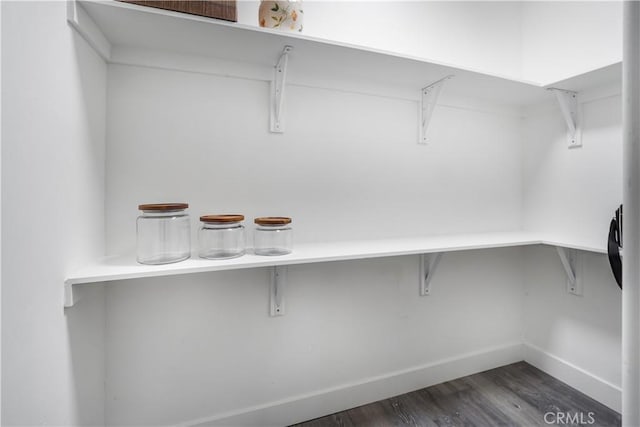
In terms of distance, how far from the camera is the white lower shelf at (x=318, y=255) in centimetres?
91

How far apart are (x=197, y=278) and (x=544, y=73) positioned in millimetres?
2259

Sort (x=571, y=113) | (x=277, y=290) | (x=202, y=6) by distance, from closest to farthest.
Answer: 1. (x=202, y=6)
2. (x=277, y=290)
3. (x=571, y=113)

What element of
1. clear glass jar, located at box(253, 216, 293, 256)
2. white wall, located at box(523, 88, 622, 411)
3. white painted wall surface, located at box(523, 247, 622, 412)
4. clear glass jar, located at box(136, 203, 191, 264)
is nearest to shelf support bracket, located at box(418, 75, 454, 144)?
white wall, located at box(523, 88, 622, 411)

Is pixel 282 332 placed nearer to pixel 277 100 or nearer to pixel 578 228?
pixel 277 100

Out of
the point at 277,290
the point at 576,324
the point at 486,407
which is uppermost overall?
the point at 277,290

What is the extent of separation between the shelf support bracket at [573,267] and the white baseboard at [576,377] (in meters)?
0.42

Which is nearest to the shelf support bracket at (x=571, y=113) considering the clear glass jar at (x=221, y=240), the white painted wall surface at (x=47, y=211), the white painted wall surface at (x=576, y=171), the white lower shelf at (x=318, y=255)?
the white painted wall surface at (x=576, y=171)

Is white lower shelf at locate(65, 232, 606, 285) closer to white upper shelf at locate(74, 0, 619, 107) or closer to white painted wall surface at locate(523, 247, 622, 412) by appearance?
white painted wall surface at locate(523, 247, 622, 412)

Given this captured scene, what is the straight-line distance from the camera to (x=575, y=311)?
1.67 metres

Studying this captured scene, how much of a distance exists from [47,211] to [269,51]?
90cm

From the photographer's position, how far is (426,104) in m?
1.59

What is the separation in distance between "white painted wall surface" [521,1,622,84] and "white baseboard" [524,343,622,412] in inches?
61.9

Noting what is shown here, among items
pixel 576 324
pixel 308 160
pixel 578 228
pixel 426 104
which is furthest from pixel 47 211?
pixel 576 324

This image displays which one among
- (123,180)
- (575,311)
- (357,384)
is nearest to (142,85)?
(123,180)
